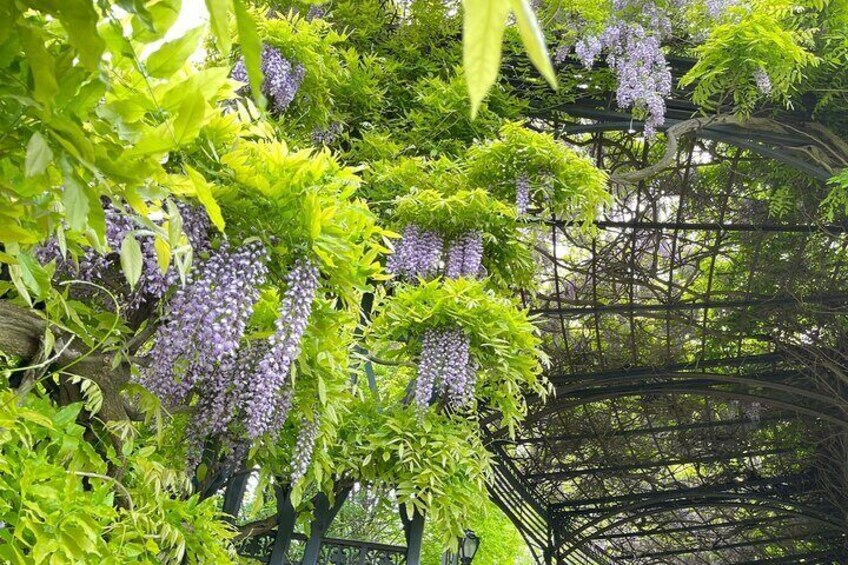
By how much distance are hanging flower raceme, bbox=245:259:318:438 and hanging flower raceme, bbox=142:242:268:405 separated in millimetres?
89

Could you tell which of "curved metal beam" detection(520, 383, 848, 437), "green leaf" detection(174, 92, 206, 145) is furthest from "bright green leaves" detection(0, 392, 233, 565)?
"curved metal beam" detection(520, 383, 848, 437)

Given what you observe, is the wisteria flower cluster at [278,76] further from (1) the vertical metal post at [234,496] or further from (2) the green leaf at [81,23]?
(2) the green leaf at [81,23]

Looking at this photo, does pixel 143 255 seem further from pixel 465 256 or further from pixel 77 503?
pixel 465 256

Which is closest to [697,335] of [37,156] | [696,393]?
[696,393]

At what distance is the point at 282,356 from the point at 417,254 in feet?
4.59

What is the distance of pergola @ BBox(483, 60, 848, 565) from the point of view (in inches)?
209

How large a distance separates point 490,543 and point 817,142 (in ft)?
17.9

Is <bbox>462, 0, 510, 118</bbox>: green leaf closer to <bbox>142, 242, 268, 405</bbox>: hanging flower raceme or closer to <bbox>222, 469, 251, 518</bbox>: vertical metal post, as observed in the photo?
<bbox>142, 242, 268, 405</bbox>: hanging flower raceme

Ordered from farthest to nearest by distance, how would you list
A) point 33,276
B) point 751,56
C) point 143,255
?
point 751,56 < point 143,255 < point 33,276

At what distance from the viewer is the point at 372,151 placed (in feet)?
13.5

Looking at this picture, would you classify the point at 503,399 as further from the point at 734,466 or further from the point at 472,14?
the point at 734,466

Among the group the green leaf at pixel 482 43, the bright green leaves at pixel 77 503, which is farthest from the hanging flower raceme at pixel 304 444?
the green leaf at pixel 482 43

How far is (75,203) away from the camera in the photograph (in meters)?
0.62

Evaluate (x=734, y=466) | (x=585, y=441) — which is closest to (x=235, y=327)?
(x=585, y=441)
